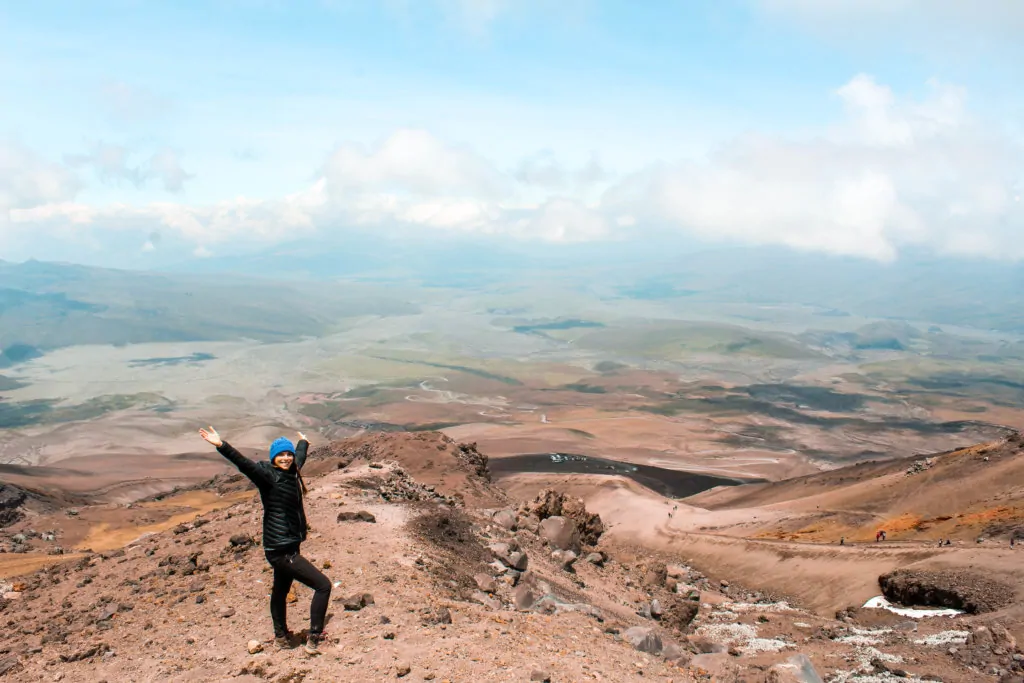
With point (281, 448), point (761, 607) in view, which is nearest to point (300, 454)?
point (281, 448)

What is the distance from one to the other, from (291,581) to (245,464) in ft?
4.76

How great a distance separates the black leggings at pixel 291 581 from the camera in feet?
25.2

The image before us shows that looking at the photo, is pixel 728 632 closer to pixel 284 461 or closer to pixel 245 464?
pixel 284 461

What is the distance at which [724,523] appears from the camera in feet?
131

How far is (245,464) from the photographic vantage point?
7301 mm

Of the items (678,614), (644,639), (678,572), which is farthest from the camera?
(678,572)

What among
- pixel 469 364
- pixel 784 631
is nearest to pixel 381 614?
pixel 784 631

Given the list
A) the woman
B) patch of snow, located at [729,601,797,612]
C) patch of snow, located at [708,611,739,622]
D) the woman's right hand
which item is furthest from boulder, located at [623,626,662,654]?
patch of snow, located at [729,601,797,612]

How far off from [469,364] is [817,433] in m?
96.1

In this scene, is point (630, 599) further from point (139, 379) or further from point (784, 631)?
point (139, 379)

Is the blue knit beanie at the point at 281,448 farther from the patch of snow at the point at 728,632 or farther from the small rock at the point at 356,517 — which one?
the patch of snow at the point at 728,632

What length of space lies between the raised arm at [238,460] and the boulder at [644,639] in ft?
19.2

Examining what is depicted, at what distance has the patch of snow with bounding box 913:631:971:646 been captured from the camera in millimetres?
13633

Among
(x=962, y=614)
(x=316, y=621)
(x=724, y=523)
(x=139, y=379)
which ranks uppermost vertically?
(x=316, y=621)
